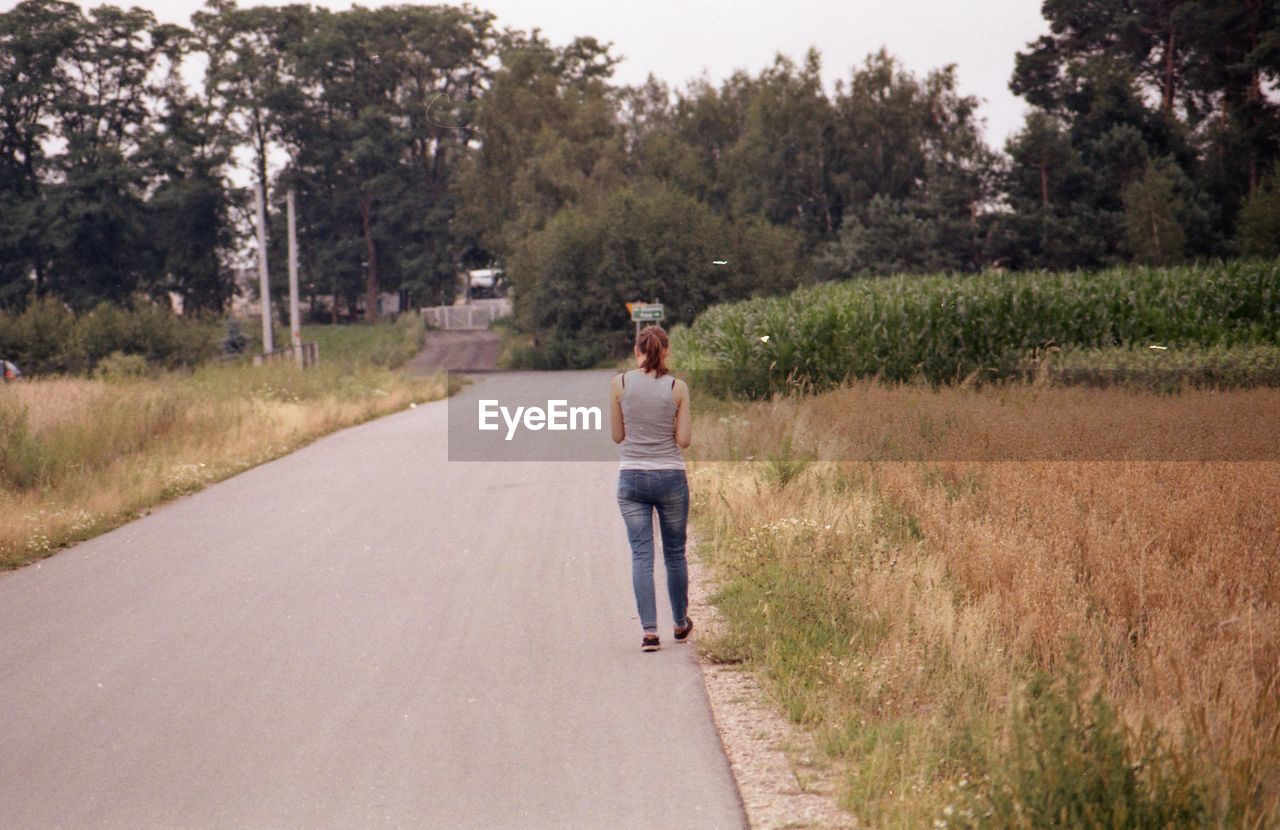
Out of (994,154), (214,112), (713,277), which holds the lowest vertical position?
(713,277)

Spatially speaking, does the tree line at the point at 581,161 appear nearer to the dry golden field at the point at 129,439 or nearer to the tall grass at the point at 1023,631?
the dry golden field at the point at 129,439

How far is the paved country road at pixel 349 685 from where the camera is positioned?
536cm

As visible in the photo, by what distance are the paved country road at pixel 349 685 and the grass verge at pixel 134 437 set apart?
3.27ft

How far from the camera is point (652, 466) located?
783cm

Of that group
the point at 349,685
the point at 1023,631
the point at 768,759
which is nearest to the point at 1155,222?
the point at 1023,631

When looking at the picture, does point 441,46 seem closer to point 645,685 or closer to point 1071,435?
point 1071,435

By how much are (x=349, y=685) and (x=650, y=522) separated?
81.5 inches

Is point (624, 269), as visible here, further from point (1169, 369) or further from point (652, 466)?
point (652, 466)

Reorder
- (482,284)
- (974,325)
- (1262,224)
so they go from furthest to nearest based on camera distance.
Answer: (482,284)
(1262,224)
(974,325)

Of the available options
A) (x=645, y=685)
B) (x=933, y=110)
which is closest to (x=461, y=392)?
(x=645, y=685)

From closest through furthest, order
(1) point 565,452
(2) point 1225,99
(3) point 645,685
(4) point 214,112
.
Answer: (3) point 645,685 < (1) point 565,452 < (2) point 1225,99 < (4) point 214,112

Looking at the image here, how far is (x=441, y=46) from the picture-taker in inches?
3214

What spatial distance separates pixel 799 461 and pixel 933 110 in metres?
63.9

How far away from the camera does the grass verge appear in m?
13.2
